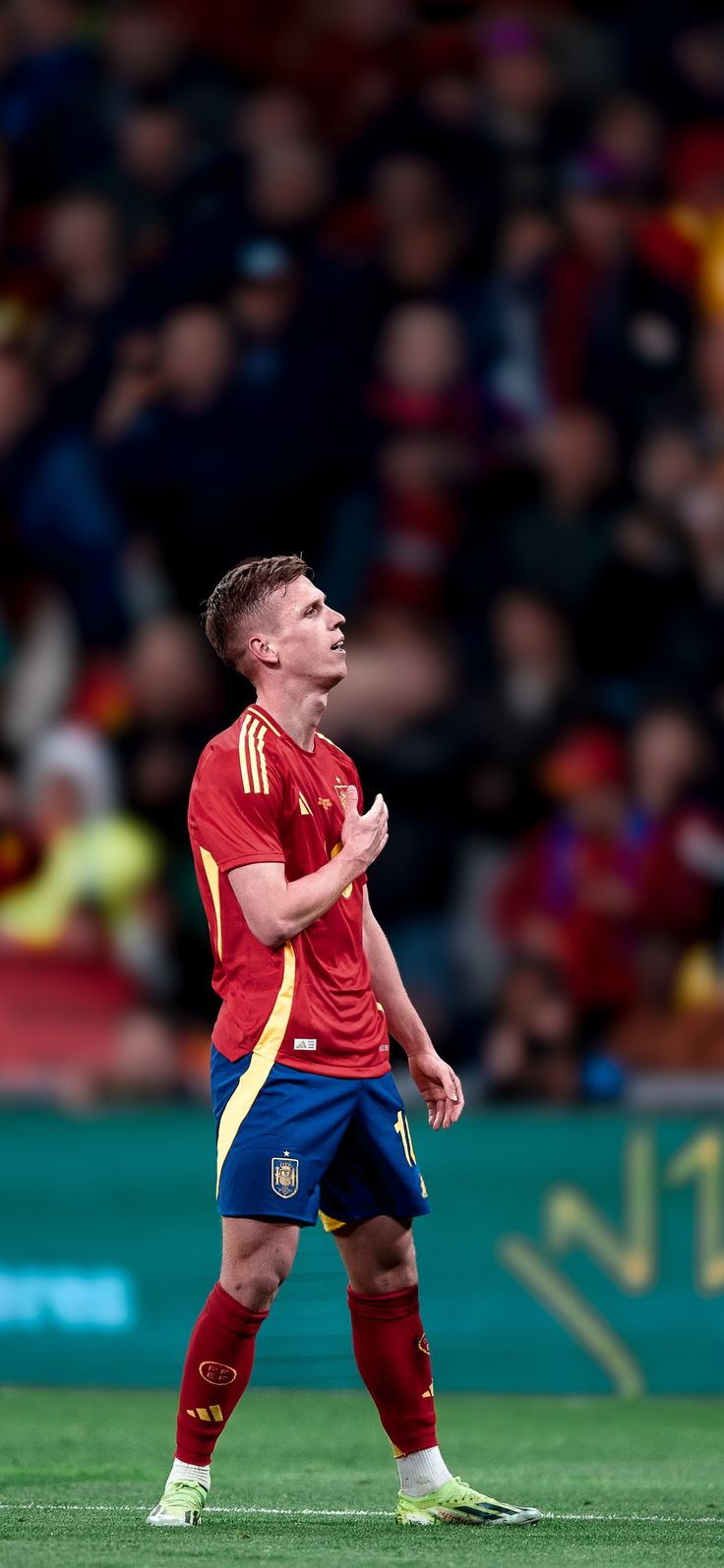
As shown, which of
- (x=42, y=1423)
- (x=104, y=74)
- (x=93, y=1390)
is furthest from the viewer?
(x=104, y=74)

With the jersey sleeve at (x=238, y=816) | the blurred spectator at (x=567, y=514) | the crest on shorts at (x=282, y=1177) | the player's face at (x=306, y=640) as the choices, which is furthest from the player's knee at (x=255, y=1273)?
the blurred spectator at (x=567, y=514)

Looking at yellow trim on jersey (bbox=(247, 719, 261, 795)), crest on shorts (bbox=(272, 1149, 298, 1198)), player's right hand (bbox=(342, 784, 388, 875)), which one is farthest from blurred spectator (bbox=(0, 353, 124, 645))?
crest on shorts (bbox=(272, 1149, 298, 1198))

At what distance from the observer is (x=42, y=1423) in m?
5.56

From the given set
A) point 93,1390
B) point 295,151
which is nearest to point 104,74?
point 295,151

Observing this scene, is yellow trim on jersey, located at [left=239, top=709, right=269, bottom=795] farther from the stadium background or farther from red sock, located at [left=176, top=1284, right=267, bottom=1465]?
the stadium background

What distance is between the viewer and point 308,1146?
358cm

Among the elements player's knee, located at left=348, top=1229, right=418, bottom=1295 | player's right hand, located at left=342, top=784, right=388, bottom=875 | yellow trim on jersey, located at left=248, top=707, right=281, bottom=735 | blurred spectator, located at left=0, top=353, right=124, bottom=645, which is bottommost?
player's knee, located at left=348, top=1229, right=418, bottom=1295

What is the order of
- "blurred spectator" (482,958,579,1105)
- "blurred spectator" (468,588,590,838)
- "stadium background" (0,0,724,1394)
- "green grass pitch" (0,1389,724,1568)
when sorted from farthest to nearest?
"blurred spectator" (468,588,590,838), "blurred spectator" (482,958,579,1105), "stadium background" (0,0,724,1394), "green grass pitch" (0,1389,724,1568)

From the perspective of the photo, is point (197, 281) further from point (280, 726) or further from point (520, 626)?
point (280, 726)

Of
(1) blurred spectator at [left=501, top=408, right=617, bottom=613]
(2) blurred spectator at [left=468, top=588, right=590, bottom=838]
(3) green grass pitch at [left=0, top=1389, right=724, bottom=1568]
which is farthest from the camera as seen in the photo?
(1) blurred spectator at [left=501, top=408, right=617, bottom=613]

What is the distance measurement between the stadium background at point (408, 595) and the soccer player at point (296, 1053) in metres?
2.62

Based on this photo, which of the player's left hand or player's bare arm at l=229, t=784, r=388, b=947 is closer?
player's bare arm at l=229, t=784, r=388, b=947

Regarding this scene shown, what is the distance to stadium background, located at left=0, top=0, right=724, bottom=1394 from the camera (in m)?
6.45

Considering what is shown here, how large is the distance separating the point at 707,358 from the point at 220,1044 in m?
5.39
